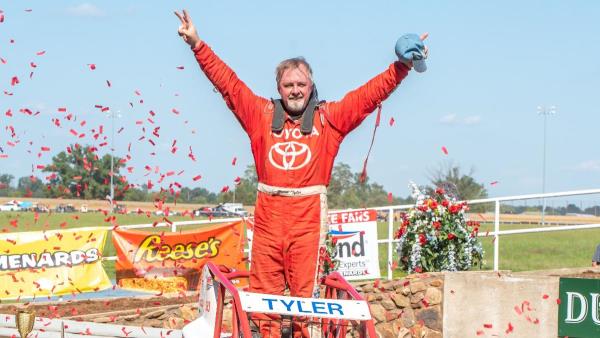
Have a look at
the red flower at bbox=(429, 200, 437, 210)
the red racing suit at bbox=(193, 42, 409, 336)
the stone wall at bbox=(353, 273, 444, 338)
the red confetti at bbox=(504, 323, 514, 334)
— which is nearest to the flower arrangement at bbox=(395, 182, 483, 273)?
the red flower at bbox=(429, 200, 437, 210)

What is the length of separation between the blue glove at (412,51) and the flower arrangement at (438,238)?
8046mm

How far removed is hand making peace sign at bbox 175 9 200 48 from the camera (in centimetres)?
728

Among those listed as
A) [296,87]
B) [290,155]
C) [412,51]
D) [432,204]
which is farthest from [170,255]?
[412,51]

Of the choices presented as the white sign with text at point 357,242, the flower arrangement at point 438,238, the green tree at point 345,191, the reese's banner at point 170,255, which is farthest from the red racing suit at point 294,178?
the green tree at point 345,191

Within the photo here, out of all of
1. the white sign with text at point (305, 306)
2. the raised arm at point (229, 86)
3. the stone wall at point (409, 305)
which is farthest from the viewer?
the stone wall at point (409, 305)

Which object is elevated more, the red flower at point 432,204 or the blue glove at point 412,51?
the blue glove at point 412,51

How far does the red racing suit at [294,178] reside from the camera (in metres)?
7.20

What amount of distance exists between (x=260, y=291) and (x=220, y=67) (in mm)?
1488

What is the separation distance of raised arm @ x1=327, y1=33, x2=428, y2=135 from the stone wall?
6964 millimetres

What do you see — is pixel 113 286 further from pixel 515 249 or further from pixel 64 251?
pixel 515 249

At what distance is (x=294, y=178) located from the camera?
7246 millimetres

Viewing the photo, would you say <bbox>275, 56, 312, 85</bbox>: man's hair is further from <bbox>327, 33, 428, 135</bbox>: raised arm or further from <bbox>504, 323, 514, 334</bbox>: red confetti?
<bbox>504, 323, 514, 334</bbox>: red confetti

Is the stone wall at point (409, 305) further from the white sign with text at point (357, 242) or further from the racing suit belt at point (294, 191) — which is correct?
the racing suit belt at point (294, 191)

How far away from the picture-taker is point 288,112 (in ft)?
24.2
